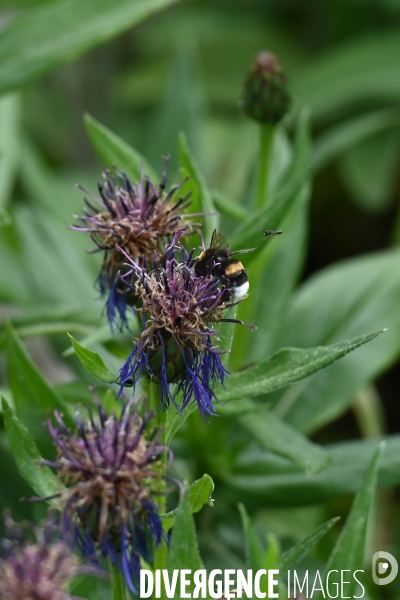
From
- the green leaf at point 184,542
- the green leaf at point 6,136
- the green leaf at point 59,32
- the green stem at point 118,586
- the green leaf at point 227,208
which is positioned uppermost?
the green leaf at point 6,136

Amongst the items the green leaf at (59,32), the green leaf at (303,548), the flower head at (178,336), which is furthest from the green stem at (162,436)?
the green leaf at (59,32)

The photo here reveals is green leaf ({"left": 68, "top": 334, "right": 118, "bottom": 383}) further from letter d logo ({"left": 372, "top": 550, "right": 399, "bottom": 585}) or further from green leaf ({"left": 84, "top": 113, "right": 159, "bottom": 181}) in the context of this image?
letter d logo ({"left": 372, "top": 550, "right": 399, "bottom": 585})

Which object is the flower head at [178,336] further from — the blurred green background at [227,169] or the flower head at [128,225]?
the blurred green background at [227,169]

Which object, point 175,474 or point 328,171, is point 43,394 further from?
point 328,171

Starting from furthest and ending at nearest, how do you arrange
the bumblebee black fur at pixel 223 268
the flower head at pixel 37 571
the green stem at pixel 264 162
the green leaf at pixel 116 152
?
the green stem at pixel 264 162, the green leaf at pixel 116 152, the bumblebee black fur at pixel 223 268, the flower head at pixel 37 571

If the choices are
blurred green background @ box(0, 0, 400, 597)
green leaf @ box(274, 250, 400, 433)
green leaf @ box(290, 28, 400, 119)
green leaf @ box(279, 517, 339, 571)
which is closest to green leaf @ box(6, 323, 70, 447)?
blurred green background @ box(0, 0, 400, 597)
